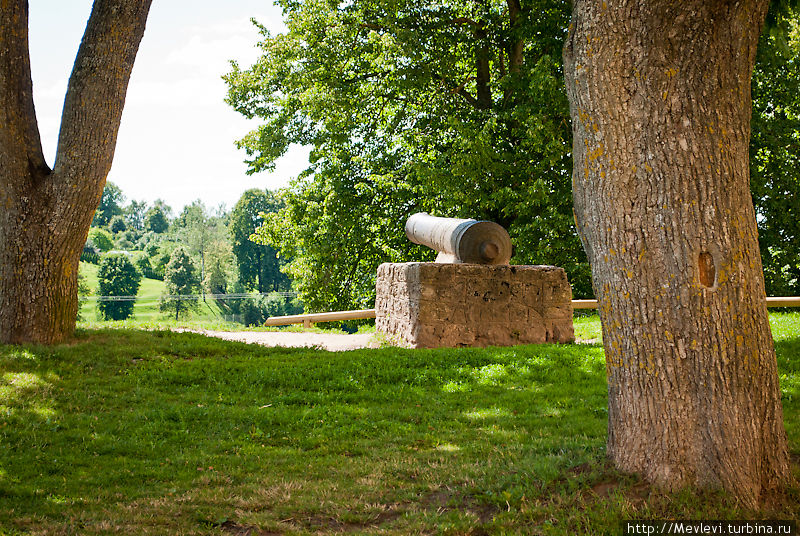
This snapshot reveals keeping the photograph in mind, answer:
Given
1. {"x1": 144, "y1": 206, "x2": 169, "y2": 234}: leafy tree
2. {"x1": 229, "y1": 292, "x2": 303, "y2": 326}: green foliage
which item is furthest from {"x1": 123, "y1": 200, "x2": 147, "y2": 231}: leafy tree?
{"x1": 229, "y1": 292, "x2": 303, "y2": 326}: green foliage

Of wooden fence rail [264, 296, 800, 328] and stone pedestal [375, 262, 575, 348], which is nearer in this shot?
stone pedestal [375, 262, 575, 348]

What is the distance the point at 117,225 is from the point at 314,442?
113 meters

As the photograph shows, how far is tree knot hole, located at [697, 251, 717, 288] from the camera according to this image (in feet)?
11.6

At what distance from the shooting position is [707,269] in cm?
356

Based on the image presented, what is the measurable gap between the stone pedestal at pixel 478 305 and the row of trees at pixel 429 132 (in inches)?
239

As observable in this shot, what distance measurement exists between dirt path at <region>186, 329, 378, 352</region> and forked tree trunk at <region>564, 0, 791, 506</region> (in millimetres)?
7398

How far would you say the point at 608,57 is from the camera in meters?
3.75

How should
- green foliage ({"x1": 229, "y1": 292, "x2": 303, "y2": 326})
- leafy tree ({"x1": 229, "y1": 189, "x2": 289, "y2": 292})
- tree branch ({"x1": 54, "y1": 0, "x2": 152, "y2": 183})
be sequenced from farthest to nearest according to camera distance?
leafy tree ({"x1": 229, "y1": 189, "x2": 289, "y2": 292}), green foliage ({"x1": 229, "y1": 292, "x2": 303, "y2": 326}), tree branch ({"x1": 54, "y1": 0, "x2": 152, "y2": 183})

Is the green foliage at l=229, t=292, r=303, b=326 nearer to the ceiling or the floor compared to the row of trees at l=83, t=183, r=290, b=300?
nearer to the floor

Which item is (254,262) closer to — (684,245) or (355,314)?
(355,314)

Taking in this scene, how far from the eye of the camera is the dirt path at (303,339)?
1113 centimetres

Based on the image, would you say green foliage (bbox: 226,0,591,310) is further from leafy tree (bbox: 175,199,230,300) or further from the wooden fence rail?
leafy tree (bbox: 175,199,230,300)

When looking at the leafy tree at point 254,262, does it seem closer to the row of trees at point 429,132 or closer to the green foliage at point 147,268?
the green foliage at point 147,268

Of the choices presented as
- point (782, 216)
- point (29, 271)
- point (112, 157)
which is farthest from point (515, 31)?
point (29, 271)
